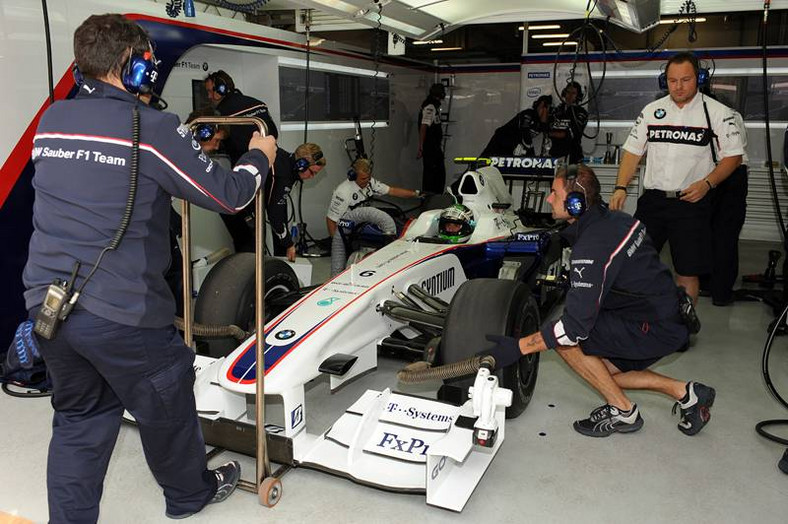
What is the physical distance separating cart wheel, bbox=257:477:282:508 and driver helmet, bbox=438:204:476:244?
226cm

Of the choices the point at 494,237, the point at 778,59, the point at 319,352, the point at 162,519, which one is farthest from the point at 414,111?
the point at 162,519

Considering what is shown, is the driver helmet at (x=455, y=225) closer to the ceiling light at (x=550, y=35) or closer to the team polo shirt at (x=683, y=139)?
the team polo shirt at (x=683, y=139)

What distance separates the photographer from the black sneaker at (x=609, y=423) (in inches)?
138

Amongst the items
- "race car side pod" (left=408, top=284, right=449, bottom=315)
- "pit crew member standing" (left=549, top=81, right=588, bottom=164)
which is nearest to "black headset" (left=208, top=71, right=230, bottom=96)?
"race car side pod" (left=408, top=284, right=449, bottom=315)

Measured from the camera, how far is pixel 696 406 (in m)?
3.43

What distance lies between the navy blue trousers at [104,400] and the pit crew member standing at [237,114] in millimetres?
3218

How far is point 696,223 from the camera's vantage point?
178 inches

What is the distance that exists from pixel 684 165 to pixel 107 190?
12.2 ft

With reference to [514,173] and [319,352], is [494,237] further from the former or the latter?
[319,352]

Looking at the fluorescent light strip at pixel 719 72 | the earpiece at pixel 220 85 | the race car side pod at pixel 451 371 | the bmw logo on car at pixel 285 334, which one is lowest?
the race car side pod at pixel 451 371

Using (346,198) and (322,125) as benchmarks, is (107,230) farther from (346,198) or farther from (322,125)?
(322,125)

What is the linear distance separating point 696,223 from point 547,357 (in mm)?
1300

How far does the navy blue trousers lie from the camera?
7.15 ft

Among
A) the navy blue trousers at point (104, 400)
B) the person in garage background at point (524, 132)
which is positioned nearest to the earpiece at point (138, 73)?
the navy blue trousers at point (104, 400)
